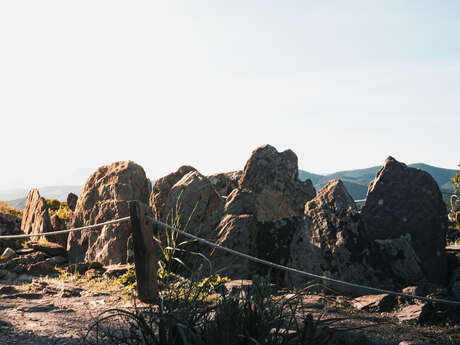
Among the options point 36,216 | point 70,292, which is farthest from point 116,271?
point 36,216

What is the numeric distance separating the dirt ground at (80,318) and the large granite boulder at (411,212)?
1.69 m

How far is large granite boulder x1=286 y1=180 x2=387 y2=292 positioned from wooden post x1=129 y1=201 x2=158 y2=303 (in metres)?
1.76

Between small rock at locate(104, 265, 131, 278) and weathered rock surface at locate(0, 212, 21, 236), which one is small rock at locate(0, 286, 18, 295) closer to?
small rock at locate(104, 265, 131, 278)

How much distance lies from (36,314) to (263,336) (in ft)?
10.8

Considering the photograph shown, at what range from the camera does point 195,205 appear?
24.1 ft

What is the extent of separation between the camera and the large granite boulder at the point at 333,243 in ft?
17.7

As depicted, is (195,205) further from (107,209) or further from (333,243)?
(333,243)

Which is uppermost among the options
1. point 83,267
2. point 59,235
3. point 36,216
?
point 36,216

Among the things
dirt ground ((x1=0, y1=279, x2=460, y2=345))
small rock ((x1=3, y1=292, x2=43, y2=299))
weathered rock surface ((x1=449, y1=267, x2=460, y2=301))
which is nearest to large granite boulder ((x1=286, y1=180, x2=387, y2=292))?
dirt ground ((x1=0, y1=279, x2=460, y2=345))

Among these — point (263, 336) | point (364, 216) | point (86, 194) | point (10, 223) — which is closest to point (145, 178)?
point (86, 194)

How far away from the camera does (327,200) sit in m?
5.91

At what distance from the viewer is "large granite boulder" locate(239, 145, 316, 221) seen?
30.5 ft

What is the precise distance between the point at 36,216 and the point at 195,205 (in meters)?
4.81

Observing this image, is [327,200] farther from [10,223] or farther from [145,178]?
[10,223]
